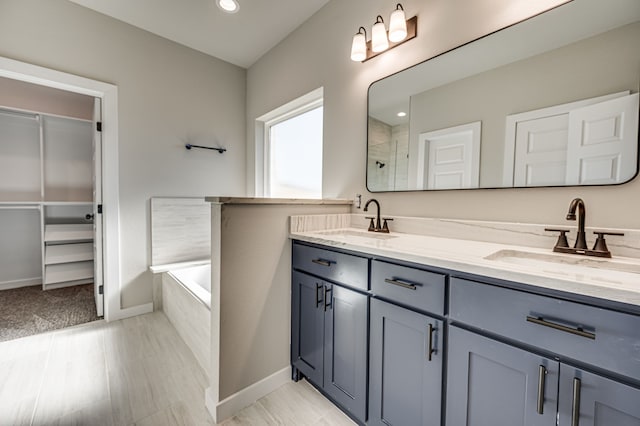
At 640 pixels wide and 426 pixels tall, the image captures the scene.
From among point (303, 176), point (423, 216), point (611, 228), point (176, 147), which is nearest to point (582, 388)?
point (611, 228)

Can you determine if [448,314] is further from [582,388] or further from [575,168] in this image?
[575,168]

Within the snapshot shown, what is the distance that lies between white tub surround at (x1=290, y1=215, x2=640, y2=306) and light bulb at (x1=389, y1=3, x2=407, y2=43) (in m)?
1.08

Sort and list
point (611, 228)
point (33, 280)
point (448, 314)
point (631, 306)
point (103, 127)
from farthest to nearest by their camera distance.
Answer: point (33, 280) < point (103, 127) < point (611, 228) < point (448, 314) < point (631, 306)

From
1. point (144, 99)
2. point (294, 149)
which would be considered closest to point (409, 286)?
point (294, 149)

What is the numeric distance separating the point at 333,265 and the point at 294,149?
5.80 ft

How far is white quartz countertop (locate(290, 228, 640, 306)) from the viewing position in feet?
2.09

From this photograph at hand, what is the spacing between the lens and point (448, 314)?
909 millimetres

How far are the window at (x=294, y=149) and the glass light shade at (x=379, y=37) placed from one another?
2.19 feet

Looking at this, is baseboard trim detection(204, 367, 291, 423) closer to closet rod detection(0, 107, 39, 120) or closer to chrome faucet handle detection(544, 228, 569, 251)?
chrome faucet handle detection(544, 228, 569, 251)

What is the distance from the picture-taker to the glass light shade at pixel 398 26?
59.8 inches

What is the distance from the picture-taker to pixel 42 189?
317cm

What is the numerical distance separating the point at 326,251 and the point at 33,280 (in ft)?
13.1

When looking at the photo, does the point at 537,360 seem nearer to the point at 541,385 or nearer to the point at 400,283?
the point at 541,385

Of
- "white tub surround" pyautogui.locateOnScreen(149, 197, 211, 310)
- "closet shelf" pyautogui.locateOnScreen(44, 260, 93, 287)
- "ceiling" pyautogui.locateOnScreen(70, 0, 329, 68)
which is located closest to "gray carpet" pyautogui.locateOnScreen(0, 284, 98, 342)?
"closet shelf" pyautogui.locateOnScreen(44, 260, 93, 287)
